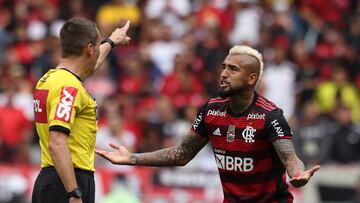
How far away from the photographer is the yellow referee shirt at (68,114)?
837 centimetres

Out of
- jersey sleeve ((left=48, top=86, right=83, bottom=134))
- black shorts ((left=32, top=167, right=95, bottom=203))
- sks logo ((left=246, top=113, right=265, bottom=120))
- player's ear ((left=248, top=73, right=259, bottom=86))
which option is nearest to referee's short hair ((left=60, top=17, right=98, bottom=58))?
jersey sleeve ((left=48, top=86, right=83, bottom=134))

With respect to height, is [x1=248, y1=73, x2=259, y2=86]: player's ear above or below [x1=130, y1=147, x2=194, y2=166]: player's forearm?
above

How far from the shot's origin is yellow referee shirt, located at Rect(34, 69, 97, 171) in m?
8.37

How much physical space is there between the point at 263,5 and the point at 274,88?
333cm

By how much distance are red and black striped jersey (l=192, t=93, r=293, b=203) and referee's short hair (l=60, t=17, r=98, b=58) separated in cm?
139

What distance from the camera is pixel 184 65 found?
711 inches

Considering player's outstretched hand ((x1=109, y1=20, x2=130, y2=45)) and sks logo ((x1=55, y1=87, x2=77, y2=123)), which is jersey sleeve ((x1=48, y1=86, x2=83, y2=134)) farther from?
player's outstretched hand ((x1=109, y1=20, x2=130, y2=45))

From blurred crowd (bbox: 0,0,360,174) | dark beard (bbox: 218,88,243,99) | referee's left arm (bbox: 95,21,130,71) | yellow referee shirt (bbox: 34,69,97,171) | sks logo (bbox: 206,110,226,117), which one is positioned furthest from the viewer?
blurred crowd (bbox: 0,0,360,174)

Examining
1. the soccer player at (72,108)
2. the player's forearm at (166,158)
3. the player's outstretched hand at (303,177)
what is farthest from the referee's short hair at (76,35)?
the player's outstretched hand at (303,177)

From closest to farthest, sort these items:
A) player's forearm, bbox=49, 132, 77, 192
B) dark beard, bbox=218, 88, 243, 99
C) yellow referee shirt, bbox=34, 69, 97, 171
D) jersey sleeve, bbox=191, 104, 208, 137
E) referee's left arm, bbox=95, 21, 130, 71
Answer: player's forearm, bbox=49, 132, 77, 192 < yellow referee shirt, bbox=34, 69, 97, 171 < dark beard, bbox=218, 88, 243, 99 < jersey sleeve, bbox=191, 104, 208, 137 < referee's left arm, bbox=95, 21, 130, 71

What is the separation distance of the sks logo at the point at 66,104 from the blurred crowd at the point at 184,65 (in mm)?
7427

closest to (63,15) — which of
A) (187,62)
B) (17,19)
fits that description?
(17,19)

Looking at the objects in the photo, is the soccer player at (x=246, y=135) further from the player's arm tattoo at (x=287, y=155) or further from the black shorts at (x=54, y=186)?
the black shorts at (x=54, y=186)

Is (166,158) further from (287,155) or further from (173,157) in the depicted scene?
(287,155)
